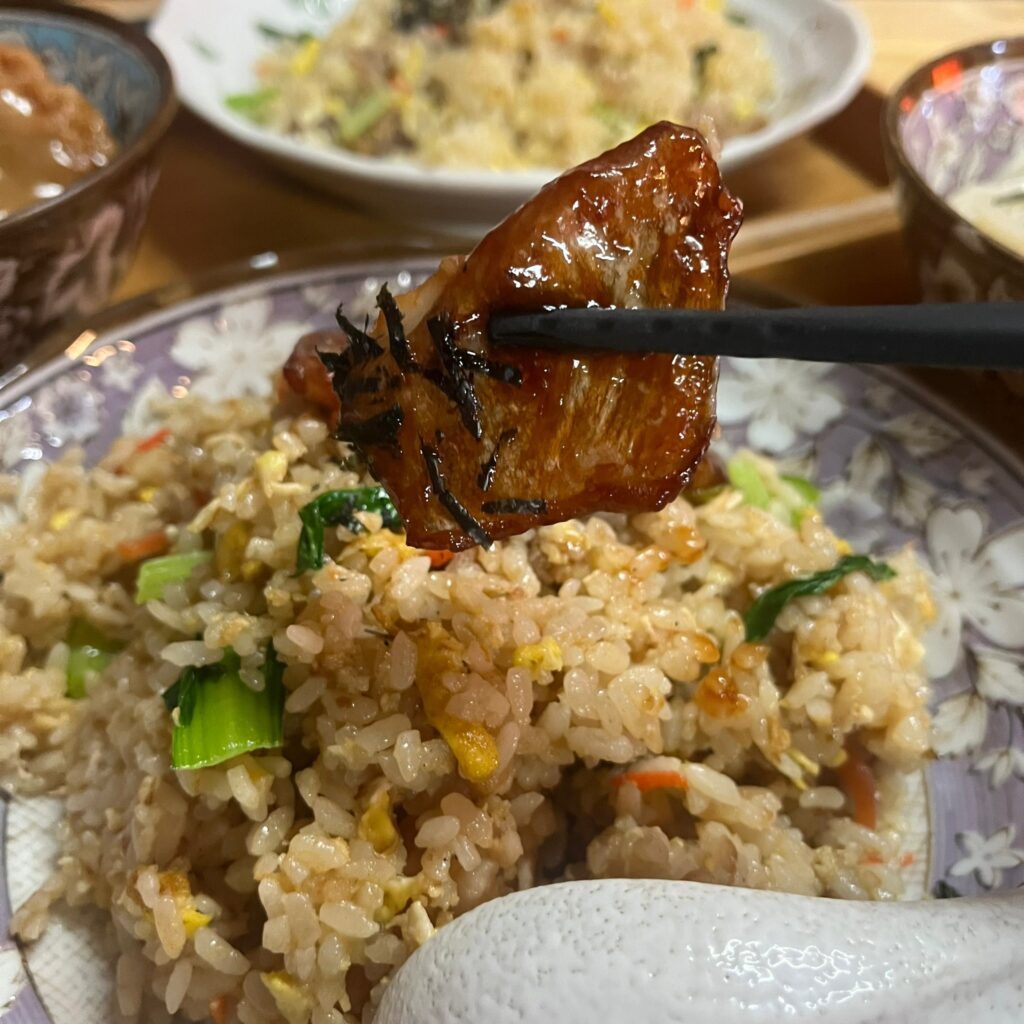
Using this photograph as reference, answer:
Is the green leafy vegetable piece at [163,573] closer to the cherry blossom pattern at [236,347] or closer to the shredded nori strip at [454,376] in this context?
the cherry blossom pattern at [236,347]

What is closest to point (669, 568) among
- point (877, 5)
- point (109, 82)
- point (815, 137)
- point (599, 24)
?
point (109, 82)

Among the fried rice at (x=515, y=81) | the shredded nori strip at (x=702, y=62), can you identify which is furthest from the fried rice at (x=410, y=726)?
the shredded nori strip at (x=702, y=62)

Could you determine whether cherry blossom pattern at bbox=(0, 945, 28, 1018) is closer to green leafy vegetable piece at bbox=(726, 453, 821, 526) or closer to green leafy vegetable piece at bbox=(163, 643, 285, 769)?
green leafy vegetable piece at bbox=(163, 643, 285, 769)

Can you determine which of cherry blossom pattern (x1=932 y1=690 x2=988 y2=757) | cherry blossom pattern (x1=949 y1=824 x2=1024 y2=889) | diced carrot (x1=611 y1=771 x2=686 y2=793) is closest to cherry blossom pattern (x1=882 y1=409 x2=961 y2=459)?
cherry blossom pattern (x1=932 y1=690 x2=988 y2=757)

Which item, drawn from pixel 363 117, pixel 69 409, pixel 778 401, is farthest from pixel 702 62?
pixel 69 409

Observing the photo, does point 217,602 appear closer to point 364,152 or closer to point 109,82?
point 109,82

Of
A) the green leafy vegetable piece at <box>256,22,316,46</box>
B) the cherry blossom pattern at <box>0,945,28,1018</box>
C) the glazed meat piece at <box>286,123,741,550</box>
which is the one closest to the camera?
the glazed meat piece at <box>286,123,741,550</box>
